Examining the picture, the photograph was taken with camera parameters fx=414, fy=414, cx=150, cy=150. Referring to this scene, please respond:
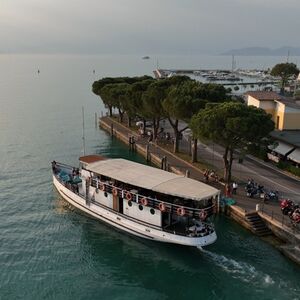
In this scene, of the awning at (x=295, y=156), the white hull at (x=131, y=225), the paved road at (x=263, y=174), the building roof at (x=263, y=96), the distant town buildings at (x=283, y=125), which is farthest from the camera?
the building roof at (x=263, y=96)

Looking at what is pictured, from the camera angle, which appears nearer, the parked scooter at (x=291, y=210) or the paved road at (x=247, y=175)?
the parked scooter at (x=291, y=210)

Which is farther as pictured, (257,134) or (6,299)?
(257,134)

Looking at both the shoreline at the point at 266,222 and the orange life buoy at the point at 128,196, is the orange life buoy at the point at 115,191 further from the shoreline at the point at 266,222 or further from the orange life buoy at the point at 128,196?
the shoreline at the point at 266,222

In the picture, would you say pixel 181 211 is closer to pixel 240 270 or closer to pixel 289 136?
pixel 240 270

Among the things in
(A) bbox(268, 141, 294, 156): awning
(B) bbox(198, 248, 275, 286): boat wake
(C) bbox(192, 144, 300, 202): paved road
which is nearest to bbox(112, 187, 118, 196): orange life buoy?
(B) bbox(198, 248, 275, 286): boat wake

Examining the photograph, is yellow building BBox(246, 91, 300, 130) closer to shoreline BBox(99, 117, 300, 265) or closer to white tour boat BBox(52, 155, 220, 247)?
shoreline BBox(99, 117, 300, 265)

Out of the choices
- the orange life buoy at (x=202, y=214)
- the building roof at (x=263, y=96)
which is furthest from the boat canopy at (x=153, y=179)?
the building roof at (x=263, y=96)

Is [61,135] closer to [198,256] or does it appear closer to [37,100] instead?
[198,256]

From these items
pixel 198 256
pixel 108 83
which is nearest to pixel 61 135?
pixel 108 83
